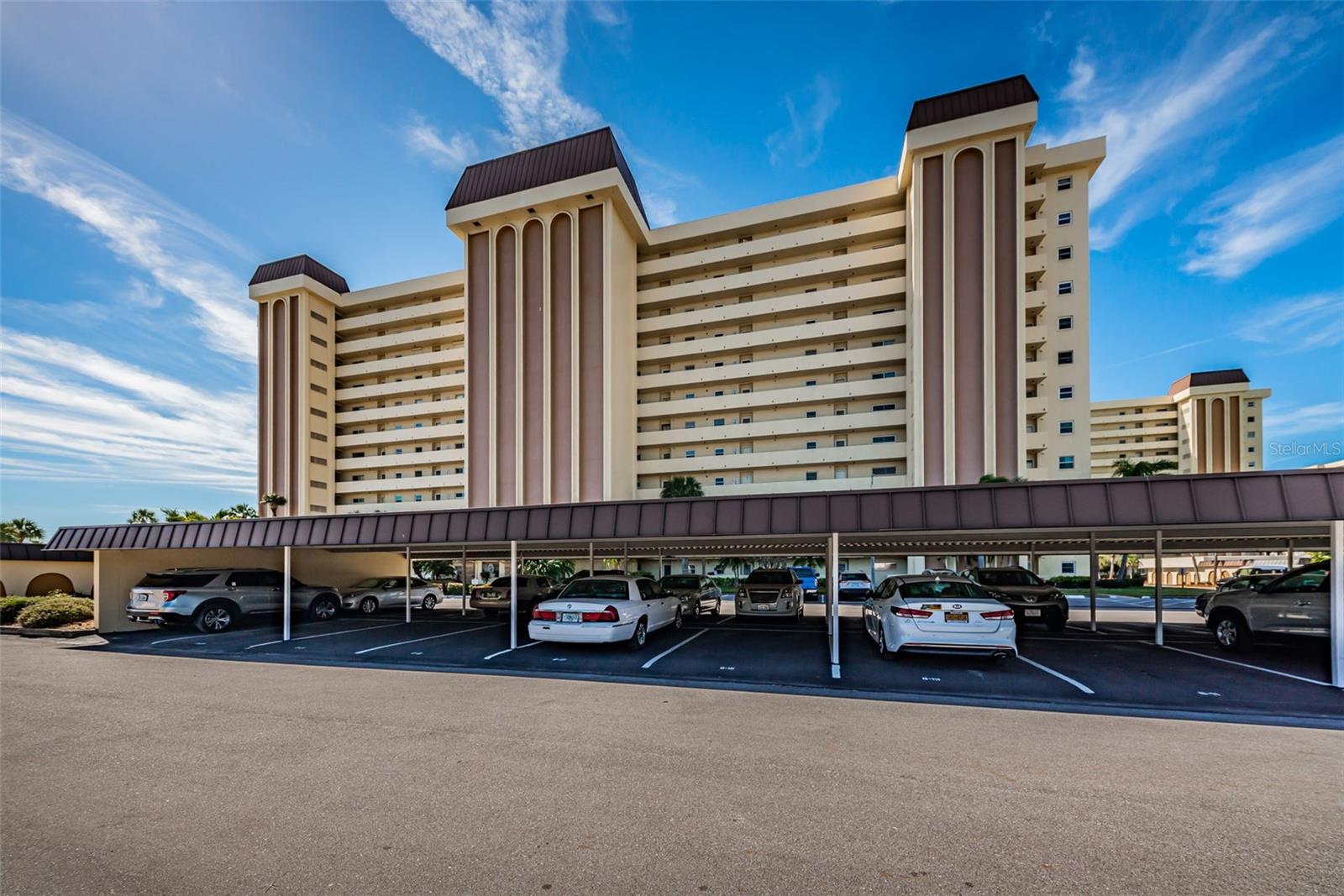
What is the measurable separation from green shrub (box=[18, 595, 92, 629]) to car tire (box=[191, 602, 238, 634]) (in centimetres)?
374

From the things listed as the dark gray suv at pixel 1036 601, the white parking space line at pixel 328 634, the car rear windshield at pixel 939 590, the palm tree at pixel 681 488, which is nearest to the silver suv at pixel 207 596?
the white parking space line at pixel 328 634

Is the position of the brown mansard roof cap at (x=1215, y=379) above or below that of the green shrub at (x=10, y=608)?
above

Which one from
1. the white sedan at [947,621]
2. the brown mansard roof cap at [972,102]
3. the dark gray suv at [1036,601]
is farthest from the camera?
the brown mansard roof cap at [972,102]

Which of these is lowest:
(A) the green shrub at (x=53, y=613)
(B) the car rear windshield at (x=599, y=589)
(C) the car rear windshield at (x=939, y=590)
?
(A) the green shrub at (x=53, y=613)

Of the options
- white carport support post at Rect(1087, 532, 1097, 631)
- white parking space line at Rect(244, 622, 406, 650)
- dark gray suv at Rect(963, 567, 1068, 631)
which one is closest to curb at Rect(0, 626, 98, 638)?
white parking space line at Rect(244, 622, 406, 650)

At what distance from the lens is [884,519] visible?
9.85 metres

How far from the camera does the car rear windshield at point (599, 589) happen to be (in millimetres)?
11914

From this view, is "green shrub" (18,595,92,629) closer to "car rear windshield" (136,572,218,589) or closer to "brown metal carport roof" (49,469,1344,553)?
"brown metal carport roof" (49,469,1344,553)

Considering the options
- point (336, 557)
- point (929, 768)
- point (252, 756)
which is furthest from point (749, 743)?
point (336, 557)

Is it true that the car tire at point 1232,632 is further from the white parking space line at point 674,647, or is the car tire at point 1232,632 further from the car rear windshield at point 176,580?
the car rear windshield at point 176,580

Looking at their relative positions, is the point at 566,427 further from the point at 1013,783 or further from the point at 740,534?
the point at 1013,783

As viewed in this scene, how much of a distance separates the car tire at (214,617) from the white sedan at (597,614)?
9578 mm

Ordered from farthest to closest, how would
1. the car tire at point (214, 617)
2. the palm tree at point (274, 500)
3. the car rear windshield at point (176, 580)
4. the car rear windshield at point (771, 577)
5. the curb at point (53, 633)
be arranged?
1. the palm tree at point (274, 500)
2. the car rear windshield at point (771, 577)
3. the car tire at point (214, 617)
4. the car rear windshield at point (176, 580)
5. the curb at point (53, 633)

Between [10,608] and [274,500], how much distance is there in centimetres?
3710
